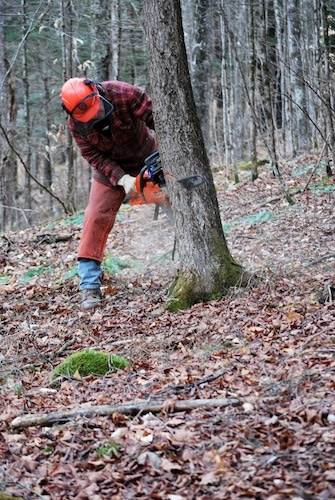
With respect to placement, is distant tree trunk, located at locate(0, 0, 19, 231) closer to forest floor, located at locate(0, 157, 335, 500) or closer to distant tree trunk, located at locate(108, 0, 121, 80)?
distant tree trunk, located at locate(108, 0, 121, 80)

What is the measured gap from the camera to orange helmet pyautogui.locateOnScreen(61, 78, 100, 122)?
18.6ft

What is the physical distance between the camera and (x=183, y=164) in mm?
5293

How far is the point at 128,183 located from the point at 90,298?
1.29m

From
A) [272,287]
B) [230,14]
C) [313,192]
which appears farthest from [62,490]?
[230,14]

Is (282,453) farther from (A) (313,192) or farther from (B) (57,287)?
(A) (313,192)

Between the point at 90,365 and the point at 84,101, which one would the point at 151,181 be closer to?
the point at 84,101

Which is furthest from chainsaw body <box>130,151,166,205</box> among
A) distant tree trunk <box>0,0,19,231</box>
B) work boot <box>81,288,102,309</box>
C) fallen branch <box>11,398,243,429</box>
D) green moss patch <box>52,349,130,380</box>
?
distant tree trunk <box>0,0,19,231</box>

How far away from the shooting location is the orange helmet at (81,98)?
224 inches

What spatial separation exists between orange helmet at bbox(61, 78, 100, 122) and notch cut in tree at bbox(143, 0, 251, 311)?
2.58ft

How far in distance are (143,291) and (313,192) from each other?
383 centimetres

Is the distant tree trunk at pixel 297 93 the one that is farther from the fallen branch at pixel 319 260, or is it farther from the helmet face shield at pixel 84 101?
the helmet face shield at pixel 84 101

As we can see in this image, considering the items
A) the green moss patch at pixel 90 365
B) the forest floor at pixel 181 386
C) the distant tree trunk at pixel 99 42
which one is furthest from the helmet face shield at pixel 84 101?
the distant tree trunk at pixel 99 42

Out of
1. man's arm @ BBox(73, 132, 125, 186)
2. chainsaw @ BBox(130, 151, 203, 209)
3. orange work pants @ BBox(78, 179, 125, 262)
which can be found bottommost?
orange work pants @ BBox(78, 179, 125, 262)

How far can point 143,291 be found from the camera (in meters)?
6.57
